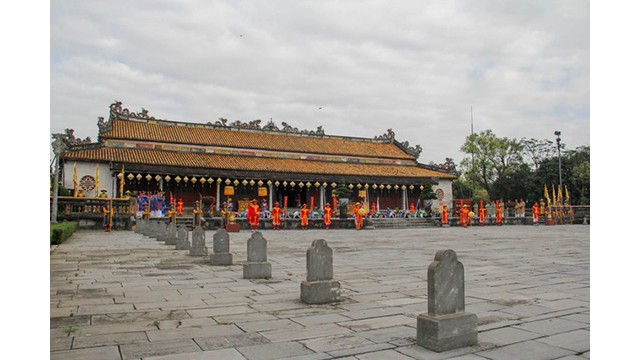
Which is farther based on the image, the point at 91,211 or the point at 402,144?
the point at 402,144

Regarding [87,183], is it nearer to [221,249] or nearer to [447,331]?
[221,249]

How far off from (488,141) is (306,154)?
27.4 m

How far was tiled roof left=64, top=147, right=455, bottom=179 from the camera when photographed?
101 ft

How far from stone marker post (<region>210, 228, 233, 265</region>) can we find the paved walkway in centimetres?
22

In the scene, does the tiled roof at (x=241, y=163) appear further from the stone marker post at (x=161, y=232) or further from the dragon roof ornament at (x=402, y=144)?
the stone marker post at (x=161, y=232)

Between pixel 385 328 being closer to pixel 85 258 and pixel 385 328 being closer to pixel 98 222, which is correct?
pixel 85 258

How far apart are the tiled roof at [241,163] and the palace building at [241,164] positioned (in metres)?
0.07

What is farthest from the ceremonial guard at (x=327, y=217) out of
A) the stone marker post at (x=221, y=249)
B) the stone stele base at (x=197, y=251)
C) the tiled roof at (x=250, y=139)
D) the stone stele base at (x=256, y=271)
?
the stone stele base at (x=256, y=271)

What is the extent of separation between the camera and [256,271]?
7926 mm

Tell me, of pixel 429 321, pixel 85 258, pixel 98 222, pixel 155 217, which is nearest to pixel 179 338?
pixel 429 321

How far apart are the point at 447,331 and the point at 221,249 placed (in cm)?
681

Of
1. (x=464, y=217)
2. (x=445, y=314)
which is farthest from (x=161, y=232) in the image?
(x=464, y=217)

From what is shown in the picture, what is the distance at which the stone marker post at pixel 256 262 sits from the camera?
26.0ft

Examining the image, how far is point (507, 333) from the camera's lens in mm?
4430
